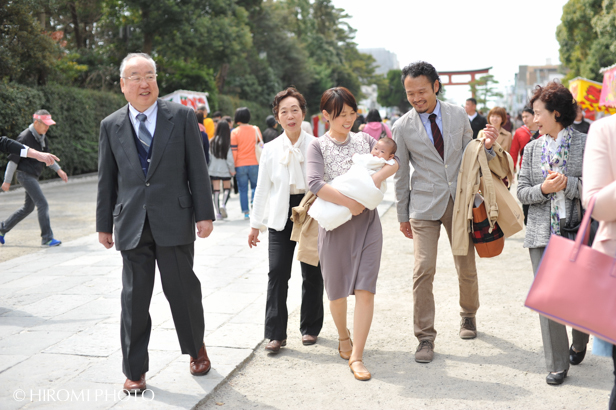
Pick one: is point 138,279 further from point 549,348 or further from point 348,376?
point 549,348

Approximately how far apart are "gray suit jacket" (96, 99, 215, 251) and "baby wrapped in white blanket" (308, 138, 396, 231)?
0.72m

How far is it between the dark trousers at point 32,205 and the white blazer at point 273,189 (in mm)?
5450

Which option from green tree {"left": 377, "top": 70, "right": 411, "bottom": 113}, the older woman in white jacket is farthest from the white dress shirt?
green tree {"left": 377, "top": 70, "right": 411, "bottom": 113}

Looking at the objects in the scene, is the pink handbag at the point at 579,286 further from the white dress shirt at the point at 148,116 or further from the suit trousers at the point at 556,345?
the white dress shirt at the point at 148,116

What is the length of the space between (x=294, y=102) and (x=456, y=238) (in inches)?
59.3

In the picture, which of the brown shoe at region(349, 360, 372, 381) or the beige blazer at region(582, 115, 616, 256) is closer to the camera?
the beige blazer at region(582, 115, 616, 256)

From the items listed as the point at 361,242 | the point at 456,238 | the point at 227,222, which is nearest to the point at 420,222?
the point at 456,238

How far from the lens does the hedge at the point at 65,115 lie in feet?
53.7

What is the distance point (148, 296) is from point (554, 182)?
252 cm

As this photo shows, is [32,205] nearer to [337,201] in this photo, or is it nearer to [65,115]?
[337,201]

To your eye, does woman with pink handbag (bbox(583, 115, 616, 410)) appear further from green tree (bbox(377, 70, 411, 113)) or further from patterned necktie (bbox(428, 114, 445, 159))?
green tree (bbox(377, 70, 411, 113))

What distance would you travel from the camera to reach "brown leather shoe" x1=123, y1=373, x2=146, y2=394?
3.58 m

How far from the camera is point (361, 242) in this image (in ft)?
13.1

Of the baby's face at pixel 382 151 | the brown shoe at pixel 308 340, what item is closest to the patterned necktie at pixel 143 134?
the baby's face at pixel 382 151
